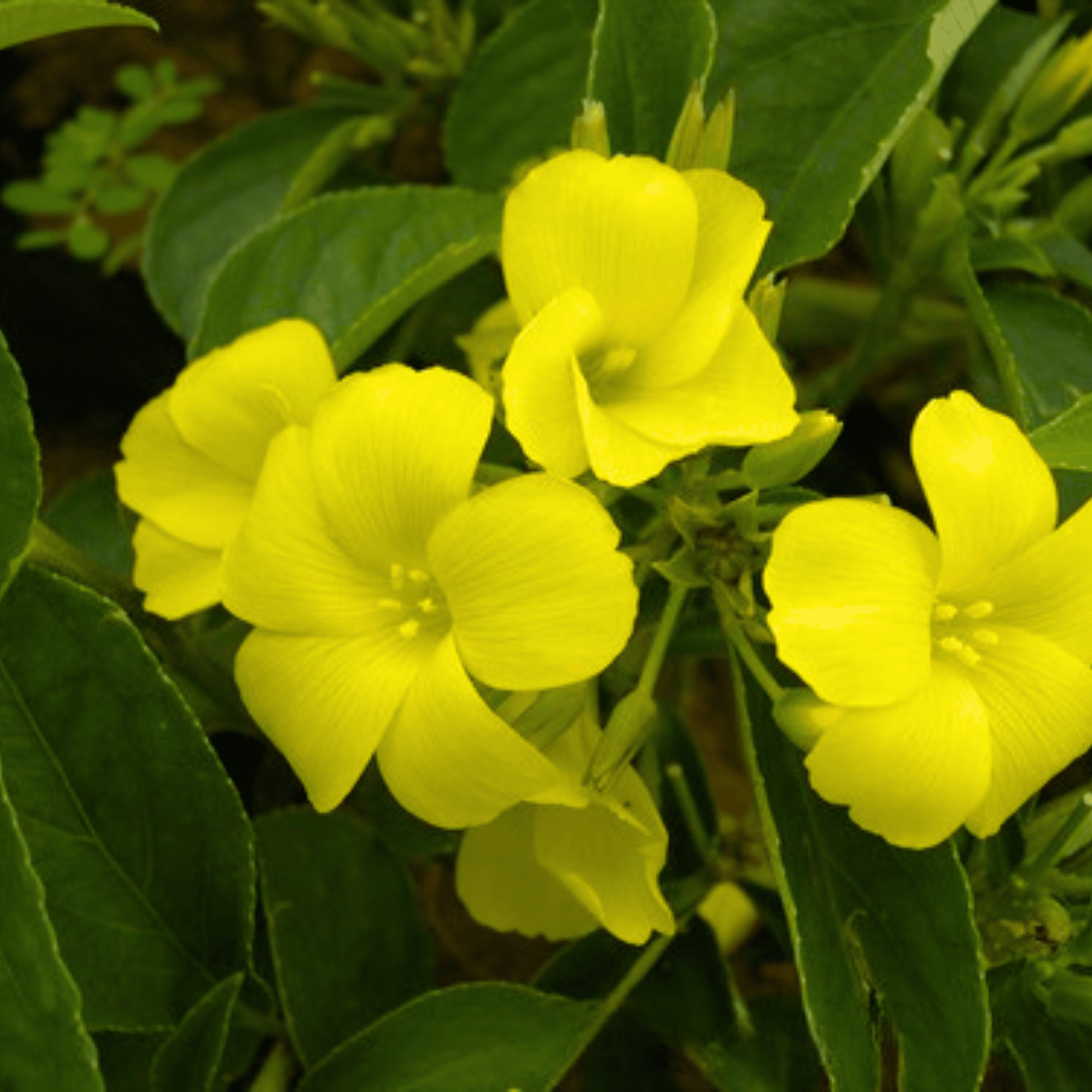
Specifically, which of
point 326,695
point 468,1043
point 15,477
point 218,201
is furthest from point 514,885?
point 218,201

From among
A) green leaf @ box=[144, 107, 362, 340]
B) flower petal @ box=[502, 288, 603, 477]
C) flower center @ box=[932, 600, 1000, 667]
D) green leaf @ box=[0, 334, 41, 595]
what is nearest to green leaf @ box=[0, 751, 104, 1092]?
green leaf @ box=[0, 334, 41, 595]

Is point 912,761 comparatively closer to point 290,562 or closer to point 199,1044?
point 290,562

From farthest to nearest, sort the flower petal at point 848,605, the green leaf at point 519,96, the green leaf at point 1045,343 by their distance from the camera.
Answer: the green leaf at point 519,96, the green leaf at point 1045,343, the flower petal at point 848,605

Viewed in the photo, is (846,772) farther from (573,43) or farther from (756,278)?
(573,43)

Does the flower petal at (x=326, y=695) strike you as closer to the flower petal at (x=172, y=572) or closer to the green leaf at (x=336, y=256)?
the flower petal at (x=172, y=572)

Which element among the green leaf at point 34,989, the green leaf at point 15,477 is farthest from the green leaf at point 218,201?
the green leaf at point 34,989

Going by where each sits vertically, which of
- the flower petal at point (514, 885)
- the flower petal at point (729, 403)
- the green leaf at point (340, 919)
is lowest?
the green leaf at point (340, 919)
